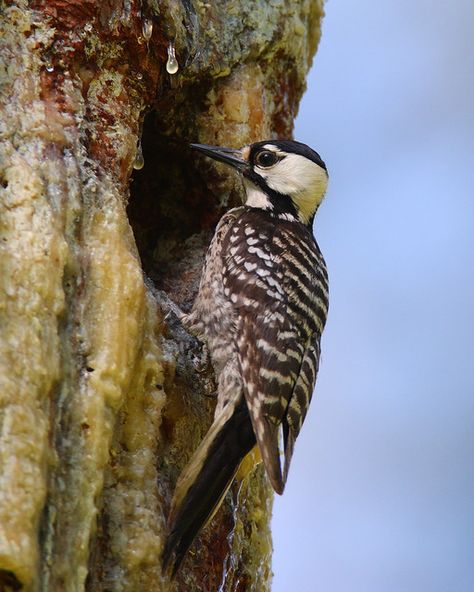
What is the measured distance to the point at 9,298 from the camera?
8.68ft

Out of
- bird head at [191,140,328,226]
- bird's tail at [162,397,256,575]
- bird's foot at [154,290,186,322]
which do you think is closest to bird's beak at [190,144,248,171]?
bird head at [191,140,328,226]

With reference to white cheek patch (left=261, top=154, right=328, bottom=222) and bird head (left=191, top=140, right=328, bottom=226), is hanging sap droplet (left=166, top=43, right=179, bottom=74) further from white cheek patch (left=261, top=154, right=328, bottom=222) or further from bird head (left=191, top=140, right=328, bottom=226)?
white cheek patch (left=261, top=154, right=328, bottom=222)

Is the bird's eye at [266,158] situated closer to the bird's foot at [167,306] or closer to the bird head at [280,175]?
the bird head at [280,175]

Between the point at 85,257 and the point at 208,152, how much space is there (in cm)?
110

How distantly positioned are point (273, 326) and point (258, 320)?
61 millimetres

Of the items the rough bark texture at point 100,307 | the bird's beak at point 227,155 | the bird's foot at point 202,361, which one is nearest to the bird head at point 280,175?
the bird's beak at point 227,155

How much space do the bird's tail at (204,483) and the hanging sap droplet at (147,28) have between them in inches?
49.7

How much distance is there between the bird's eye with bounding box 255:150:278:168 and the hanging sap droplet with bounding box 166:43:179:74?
1.77ft

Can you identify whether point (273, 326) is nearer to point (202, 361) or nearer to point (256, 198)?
point (202, 361)

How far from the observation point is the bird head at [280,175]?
13.0 ft

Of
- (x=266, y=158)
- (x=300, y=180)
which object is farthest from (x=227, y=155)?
(x=300, y=180)

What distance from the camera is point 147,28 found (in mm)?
3420

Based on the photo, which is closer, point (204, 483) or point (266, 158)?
point (204, 483)

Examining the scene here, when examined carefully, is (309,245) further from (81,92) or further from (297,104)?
(81,92)
